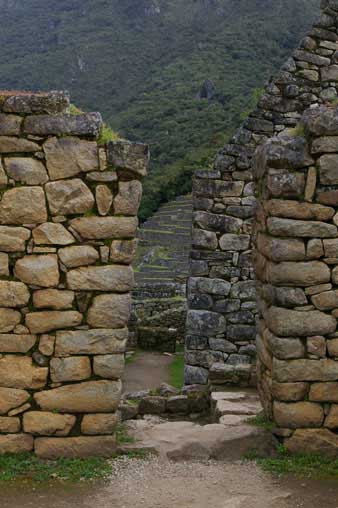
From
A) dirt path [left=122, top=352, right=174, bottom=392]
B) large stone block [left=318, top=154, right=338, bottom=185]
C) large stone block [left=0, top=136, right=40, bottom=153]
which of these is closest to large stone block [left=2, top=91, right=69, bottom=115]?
large stone block [left=0, top=136, right=40, bottom=153]

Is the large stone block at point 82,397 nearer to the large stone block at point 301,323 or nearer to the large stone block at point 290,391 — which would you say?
the large stone block at point 290,391

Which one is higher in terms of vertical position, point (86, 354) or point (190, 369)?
point (86, 354)

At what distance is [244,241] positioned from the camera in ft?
31.0

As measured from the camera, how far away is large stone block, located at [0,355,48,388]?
5289 millimetres

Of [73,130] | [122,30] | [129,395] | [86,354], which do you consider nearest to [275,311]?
[86,354]

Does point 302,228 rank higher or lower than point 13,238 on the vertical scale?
higher

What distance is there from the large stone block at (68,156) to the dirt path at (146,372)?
821 cm

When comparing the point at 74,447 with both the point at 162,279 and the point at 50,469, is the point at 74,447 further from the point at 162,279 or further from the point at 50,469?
the point at 162,279

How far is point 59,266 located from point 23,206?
60cm

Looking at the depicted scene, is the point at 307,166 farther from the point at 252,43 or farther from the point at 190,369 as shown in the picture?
the point at 252,43

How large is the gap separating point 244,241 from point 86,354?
466 centimetres

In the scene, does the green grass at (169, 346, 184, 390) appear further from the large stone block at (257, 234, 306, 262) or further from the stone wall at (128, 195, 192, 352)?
the large stone block at (257, 234, 306, 262)

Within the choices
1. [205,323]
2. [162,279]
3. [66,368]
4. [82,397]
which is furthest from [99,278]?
[162,279]

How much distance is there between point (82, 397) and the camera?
537 cm
